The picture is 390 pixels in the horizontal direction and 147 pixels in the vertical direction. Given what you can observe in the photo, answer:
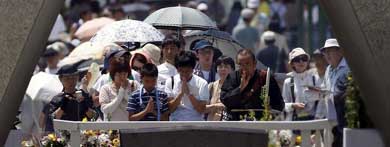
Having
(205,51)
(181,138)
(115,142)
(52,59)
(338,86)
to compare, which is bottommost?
(181,138)

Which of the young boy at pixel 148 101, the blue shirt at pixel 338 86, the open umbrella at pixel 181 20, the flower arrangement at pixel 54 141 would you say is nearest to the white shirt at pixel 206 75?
the open umbrella at pixel 181 20

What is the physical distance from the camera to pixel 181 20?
74.0 feet

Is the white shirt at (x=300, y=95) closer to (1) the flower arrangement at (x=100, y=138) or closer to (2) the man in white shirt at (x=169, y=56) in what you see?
(2) the man in white shirt at (x=169, y=56)

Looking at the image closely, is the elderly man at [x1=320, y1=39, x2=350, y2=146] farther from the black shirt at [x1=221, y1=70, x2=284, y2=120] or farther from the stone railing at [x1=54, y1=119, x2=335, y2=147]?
the stone railing at [x1=54, y1=119, x2=335, y2=147]

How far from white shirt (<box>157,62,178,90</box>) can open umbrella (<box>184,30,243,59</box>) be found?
1.06m

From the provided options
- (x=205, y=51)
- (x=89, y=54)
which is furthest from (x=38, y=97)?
(x=205, y=51)

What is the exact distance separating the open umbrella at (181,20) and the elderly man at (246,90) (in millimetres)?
2168

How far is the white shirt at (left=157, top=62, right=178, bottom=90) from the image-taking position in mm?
20891

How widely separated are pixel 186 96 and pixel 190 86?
0.49 ft

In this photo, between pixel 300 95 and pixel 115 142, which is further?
pixel 300 95

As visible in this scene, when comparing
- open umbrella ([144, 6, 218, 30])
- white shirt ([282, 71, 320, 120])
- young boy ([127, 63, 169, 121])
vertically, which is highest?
open umbrella ([144, 6, 218, 30])

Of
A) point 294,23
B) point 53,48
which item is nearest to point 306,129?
point 53,48

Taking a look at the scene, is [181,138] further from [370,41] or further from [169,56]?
[169,56]

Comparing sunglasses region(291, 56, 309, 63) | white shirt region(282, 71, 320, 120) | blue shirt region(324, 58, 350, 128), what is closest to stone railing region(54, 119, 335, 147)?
blue shirt region(324, 58, 350, 128)
